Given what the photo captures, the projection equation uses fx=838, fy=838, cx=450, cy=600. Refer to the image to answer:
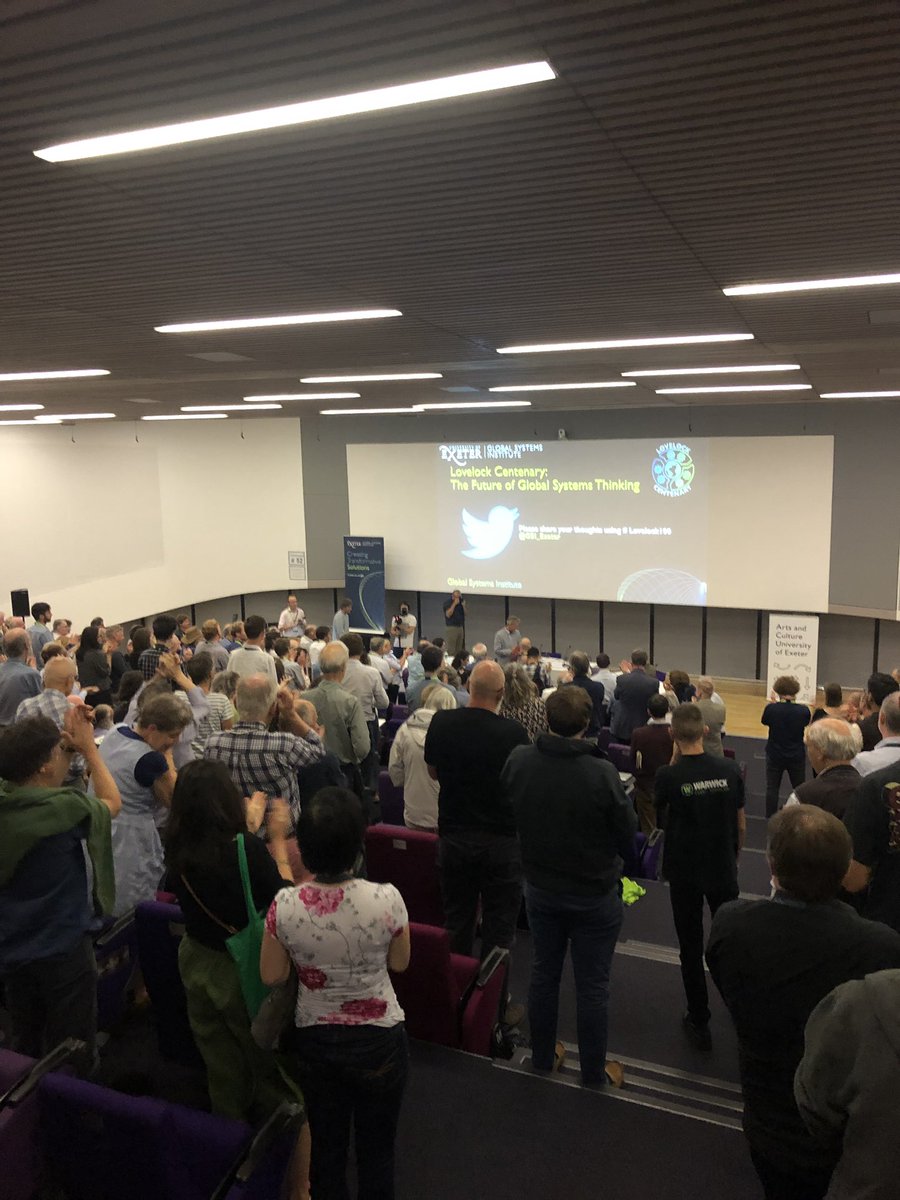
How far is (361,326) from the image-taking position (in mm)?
4996

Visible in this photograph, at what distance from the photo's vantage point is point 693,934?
3.48 metres

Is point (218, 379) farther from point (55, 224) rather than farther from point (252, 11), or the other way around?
point (252, 11)

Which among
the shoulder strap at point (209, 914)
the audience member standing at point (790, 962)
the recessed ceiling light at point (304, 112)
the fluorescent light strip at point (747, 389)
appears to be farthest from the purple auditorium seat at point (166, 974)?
the fluorescent light strip at point (747, 389)

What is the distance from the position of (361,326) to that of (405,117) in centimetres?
300

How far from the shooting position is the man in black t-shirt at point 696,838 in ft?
11.2

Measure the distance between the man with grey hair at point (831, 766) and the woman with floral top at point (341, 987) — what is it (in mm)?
Answer: 1911

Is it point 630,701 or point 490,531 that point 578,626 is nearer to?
point 490,531

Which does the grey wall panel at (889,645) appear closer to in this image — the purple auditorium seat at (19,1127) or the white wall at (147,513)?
the white wall at (147,513)

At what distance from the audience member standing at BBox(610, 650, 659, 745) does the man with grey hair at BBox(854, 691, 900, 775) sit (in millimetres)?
3275

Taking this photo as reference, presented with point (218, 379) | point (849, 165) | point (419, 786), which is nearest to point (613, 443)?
point (218, 379)

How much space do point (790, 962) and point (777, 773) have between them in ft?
17.0

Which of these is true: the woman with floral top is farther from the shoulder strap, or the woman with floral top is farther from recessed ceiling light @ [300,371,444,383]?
recessed ceiling light @ [300,371,444,383]

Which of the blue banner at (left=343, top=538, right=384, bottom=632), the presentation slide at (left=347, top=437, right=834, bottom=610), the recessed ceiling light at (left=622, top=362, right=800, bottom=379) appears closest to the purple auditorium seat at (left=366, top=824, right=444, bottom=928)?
the recessed ceiling light at (left=622, top=362, right=800, bottom=379)

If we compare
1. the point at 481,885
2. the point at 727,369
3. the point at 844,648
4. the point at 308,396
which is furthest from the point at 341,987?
the point at 844,648
